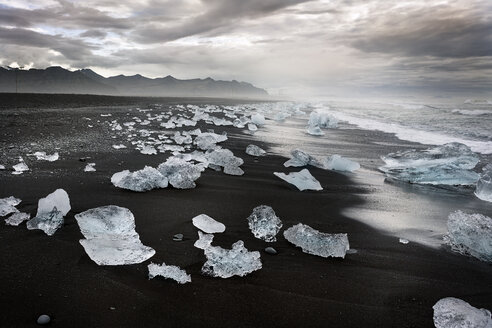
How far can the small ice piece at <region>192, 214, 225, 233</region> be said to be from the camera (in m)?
2.60

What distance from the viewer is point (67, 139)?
21.7 ft

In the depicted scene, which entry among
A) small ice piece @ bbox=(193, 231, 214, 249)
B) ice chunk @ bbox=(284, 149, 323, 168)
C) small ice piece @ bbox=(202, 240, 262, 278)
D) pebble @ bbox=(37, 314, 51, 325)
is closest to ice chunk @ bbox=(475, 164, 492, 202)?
ice chunk @ bbox=(284, 149, 323, 168)

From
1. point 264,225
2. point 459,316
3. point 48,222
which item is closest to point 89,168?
point 48,222

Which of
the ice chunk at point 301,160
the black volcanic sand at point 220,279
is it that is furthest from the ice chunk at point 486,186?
the ice chunk at point 301,160

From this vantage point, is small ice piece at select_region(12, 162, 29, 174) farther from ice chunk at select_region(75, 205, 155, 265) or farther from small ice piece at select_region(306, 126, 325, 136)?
small ice piece at select_region(306, 126, 325, 136)

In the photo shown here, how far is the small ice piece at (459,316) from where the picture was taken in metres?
1.60

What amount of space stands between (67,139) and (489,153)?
31.4 feet

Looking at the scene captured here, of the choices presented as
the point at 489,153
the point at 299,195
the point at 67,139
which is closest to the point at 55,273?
the point at 299,195

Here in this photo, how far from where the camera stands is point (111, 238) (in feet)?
7.46

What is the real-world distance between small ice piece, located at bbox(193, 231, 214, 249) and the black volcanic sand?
0.05m

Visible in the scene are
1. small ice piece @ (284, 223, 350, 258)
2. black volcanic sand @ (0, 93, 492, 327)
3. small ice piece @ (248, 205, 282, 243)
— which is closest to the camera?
black volcanic sand @ (0, 93, 492, 327)

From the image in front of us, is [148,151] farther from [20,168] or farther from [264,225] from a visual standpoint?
[264,225]

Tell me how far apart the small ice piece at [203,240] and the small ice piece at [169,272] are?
37 cm

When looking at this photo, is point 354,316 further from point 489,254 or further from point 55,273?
point 55,273
